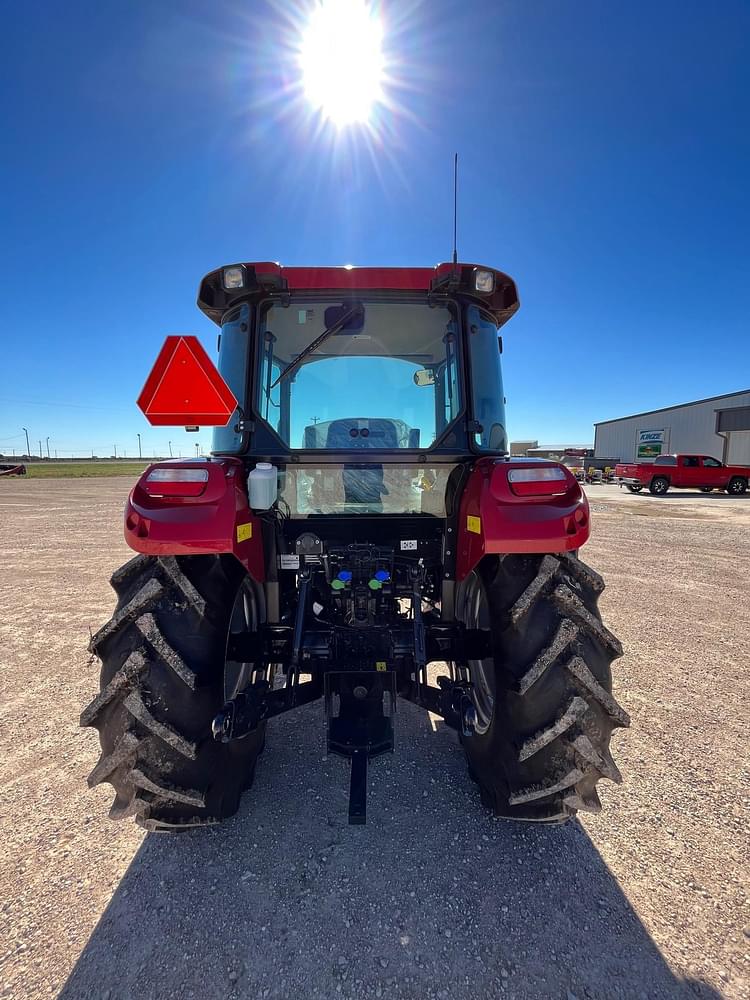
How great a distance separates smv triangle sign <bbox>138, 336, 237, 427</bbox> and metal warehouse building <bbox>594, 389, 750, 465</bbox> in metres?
33.6

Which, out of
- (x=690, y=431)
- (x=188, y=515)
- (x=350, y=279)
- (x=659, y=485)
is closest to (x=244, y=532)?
(x=188, y=515)

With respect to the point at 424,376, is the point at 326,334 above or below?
above

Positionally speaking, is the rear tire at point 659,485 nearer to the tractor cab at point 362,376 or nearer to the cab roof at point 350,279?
the tractor cab at point 362,376

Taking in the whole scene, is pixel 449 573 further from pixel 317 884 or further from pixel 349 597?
pixel 317 884

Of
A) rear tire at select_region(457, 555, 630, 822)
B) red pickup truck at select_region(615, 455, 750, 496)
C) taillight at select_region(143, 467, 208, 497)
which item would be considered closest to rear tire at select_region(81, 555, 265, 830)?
taillight at select_region(143, 467, 208, 497)

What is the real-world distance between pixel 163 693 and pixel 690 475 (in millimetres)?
25111

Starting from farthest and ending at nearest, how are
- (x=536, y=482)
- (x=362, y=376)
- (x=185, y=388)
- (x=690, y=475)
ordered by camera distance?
(x=690, y=475) < (x=362, y=376) < (x=185, y=388) < (x=536, y=482)

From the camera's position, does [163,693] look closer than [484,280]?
Yes

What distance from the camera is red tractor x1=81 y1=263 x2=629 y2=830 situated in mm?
1617

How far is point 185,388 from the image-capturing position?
1936 mm

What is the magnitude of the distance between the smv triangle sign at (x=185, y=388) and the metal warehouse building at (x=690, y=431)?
3364 centimetres

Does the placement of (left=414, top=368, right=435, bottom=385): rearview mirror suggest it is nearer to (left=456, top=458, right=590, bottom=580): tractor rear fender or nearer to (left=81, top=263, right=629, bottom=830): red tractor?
(left=81, top=263, right=629, bottom=830): red tractor

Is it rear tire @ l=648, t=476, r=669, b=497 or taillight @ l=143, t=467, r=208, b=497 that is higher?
taillight @ l=143, t=467, r=208, b=497

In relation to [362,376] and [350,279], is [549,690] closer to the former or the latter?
[362,376]
